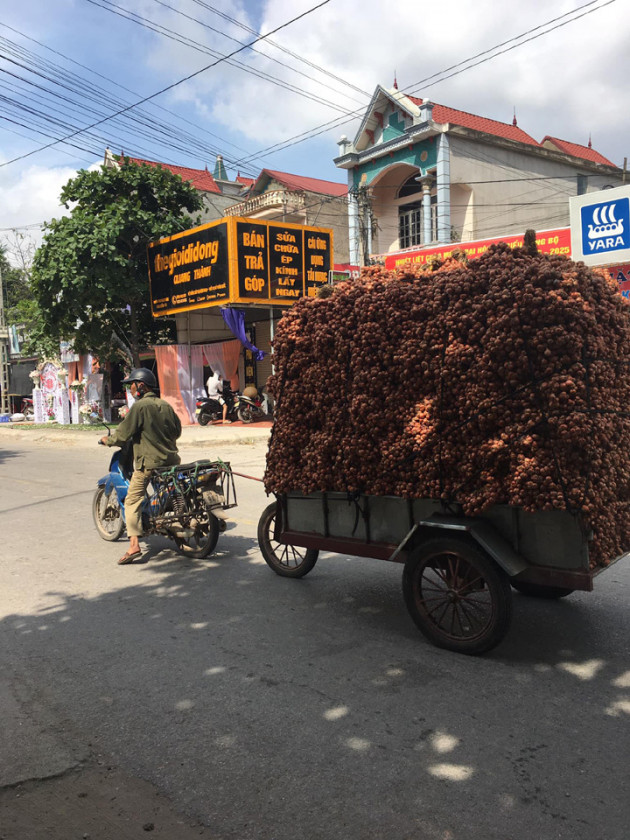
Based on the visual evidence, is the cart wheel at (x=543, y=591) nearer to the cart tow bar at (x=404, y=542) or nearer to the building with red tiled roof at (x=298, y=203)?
the cart tow bar at (x=404, y=542)

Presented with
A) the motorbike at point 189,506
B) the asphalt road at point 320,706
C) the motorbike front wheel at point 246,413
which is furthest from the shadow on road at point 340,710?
the motorbike front wheel at point 246,413

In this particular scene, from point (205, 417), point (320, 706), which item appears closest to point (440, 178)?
point (205, 417)

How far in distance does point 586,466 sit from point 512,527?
1.91 ft

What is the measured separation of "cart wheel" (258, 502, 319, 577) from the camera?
5.60m

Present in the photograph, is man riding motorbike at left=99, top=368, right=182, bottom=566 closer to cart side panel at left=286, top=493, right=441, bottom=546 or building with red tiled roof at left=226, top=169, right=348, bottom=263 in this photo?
cart side panel at left=286, top=493, right=441, bottom=546

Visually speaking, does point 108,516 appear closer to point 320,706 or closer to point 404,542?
point 404,542

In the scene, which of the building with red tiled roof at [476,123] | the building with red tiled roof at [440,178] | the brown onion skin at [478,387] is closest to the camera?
the brown onion skin at [478,387]

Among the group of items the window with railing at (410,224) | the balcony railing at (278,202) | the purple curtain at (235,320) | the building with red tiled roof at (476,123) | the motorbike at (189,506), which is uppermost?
the building with red tiled roof at (476,123)

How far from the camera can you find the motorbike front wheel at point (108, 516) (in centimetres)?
707

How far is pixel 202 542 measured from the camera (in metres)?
6.55

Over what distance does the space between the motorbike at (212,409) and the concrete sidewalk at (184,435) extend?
1.20 feet

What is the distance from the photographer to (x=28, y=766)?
9.65 feet

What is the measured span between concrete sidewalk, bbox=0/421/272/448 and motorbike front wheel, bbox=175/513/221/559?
10.5 m

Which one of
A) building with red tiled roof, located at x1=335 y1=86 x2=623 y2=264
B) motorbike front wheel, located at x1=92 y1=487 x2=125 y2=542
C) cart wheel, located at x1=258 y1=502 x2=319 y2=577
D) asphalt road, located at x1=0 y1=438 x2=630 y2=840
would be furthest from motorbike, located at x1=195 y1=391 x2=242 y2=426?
asphalt road, located at x1=0 y1=438 x2=630 y2=840
